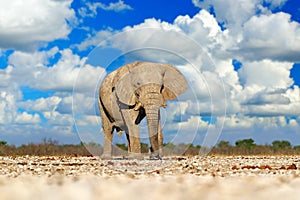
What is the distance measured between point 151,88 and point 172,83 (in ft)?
5.58

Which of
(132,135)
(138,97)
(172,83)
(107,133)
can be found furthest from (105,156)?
(172,83)

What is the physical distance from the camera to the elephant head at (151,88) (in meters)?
18.3

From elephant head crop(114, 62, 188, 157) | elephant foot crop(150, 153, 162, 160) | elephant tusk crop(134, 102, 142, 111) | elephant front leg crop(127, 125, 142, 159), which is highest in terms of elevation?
elephant head crop(114, 62, 188, 157)

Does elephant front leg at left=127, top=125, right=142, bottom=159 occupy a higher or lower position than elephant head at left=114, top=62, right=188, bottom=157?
lower

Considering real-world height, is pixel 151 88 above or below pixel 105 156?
above

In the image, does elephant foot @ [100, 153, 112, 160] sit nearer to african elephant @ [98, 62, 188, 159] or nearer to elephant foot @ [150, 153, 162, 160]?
african elephant @ [98, 62, 188, 159]

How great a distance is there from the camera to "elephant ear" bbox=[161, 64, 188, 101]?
64.4 feet

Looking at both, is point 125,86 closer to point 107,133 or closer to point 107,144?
point 107,133

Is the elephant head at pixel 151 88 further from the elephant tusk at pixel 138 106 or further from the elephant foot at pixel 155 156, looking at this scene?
the elephant foot at pixel 155 156

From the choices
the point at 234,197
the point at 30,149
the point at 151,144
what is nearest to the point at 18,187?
the point at 234,197

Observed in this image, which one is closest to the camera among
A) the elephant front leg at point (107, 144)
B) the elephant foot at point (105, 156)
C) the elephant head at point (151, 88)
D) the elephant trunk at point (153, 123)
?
the elephant trunk at point (153, 123)

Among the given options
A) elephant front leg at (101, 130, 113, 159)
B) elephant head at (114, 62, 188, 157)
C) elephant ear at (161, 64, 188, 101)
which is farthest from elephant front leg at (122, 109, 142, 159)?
elephant front leg at (101, 130, 113, 159)

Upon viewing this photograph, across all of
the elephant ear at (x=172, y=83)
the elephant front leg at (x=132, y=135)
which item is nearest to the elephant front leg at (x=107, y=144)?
the elephant front leg at (x=132, y=135)

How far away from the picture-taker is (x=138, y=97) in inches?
755
